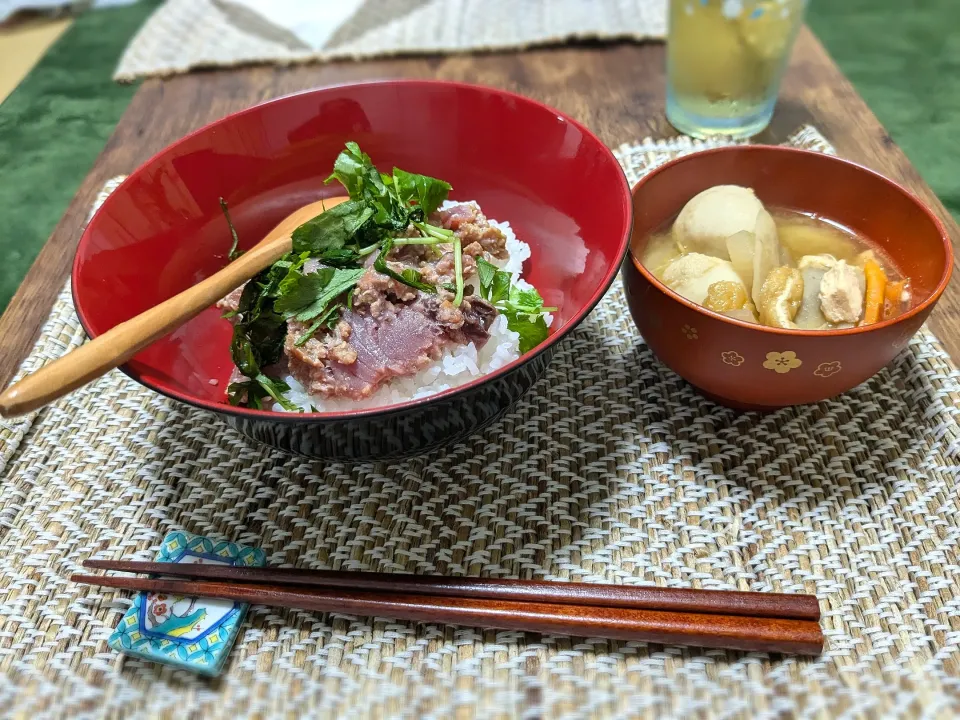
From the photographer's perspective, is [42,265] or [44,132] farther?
[44,132]

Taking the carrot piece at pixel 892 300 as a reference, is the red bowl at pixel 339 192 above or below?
above

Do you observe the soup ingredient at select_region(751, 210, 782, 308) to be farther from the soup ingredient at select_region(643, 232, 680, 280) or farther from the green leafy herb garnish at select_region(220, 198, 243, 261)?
the green leafy herb garnish at select_region(220, 198, 243, 261)

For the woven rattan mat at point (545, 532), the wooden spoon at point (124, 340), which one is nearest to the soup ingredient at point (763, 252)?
the woven rattan mat at point (545, 532)

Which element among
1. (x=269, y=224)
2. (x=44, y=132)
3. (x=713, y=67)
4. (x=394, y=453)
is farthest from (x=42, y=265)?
(x=713, y=67)

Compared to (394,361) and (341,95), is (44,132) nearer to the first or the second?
(341,95)

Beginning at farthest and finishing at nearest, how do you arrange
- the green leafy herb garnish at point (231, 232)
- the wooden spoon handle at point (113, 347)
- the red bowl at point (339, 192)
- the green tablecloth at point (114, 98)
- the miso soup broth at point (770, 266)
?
the green tablecloth at point (114, 98) → the green leafy herb garnish at point (231, 232) → the miso soup broth at point (770, 266) → the red bowl at point (339, 192) → the wooden spoon handle at point (113, 347)

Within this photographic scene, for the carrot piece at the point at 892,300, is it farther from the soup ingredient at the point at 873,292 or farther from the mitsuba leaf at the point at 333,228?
the mitsuba leaf at the point at 333,228
